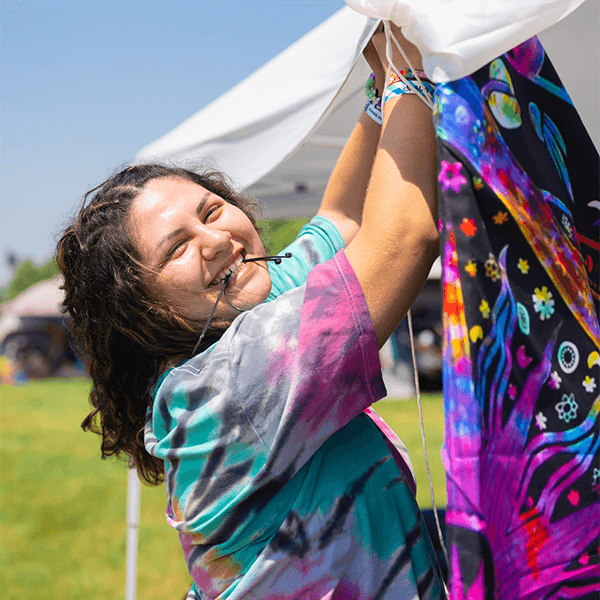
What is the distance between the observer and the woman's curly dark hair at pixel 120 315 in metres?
1.12

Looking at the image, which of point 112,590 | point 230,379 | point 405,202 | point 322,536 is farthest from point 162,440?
point 112,590

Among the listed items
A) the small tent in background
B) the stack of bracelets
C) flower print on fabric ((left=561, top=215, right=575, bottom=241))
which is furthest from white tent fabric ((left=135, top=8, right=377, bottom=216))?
the small tent in background

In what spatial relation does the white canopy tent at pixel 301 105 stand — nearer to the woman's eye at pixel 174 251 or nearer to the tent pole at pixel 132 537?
the tent pole at pixel 132 537

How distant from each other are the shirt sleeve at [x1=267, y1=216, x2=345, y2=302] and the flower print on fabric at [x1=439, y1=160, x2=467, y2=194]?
0.53m

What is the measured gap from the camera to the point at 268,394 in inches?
35.4

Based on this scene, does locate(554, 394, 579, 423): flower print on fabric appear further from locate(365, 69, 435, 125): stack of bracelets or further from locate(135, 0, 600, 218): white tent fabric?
locate(135, 0, 600, 218): white tent fabric

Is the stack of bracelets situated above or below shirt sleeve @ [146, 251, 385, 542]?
above

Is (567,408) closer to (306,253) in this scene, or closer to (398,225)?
Result: (398,225)

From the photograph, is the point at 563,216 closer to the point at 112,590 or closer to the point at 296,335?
the point at 296,335

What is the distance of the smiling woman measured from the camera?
33.8 inches

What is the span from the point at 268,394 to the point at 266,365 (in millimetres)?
42

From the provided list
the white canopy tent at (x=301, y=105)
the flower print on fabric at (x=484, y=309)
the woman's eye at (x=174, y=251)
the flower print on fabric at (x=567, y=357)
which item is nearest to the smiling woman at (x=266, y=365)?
the woman's eye at (x=174, y=251)

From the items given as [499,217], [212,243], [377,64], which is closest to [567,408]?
[499,217]

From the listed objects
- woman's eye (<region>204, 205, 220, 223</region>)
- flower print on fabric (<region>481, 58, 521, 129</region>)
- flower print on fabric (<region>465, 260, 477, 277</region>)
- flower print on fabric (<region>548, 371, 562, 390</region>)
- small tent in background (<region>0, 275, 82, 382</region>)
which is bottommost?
small tent in background (<region>0, 275, 82, 382</region>)
